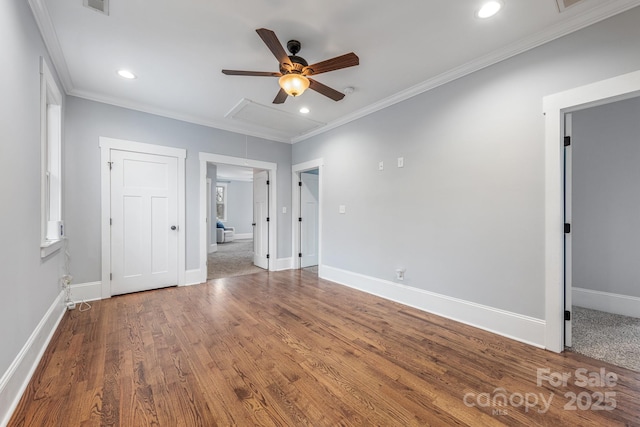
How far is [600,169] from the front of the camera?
10.3ft

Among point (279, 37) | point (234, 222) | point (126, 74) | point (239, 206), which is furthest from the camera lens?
point (239, 206)

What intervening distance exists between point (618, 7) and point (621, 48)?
30cm

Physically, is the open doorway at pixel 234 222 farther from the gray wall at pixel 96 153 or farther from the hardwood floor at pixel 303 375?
the hardwood floor at pixel 303 375

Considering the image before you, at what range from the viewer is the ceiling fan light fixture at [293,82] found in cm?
231

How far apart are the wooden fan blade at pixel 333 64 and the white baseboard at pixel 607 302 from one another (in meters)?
3.88

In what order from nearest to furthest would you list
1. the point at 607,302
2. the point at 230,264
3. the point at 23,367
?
the point at 23,367
the point at 607,302
the point at 230,264

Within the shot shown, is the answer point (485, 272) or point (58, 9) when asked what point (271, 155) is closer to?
point (58, 9)

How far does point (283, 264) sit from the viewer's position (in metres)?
5.30

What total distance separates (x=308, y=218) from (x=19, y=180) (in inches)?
165

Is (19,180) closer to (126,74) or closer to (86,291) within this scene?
(126,74)

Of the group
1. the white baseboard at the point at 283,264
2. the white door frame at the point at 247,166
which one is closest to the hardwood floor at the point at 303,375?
the white door frame at the point at 247,166

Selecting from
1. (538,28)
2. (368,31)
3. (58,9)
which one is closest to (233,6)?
(368,31)

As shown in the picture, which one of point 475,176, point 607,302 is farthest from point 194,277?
point 607,302

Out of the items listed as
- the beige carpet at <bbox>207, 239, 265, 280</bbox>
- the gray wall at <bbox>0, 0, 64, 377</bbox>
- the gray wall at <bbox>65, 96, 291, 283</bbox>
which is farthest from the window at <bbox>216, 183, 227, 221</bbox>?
the gray wall at <bbox>0, 0, 64, 377</bbox>
